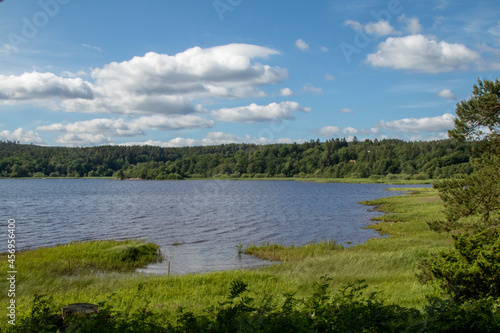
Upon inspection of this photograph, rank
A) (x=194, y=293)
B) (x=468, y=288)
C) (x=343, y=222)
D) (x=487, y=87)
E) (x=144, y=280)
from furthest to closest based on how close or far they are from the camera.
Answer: (x=343, y=222)
(x=487, y=87)
(x=144, y=280)
(x=194, y=293)
(x=468, y=288)

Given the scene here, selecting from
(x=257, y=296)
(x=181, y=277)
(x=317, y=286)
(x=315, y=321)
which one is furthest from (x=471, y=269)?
(x=181, y=277)

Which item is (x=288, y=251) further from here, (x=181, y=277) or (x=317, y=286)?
(x=317, y=286)

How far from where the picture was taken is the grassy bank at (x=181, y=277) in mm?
13641

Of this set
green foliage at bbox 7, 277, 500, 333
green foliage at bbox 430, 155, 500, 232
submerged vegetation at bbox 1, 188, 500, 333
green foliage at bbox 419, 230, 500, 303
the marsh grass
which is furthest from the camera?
the marsh grass

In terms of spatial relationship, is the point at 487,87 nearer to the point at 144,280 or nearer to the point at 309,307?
the point at 309,307

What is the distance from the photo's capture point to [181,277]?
18.9 meters

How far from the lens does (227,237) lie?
39656 millimetres

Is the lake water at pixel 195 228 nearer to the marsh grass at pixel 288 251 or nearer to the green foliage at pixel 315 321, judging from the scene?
the marsh grass at pixel 288 251

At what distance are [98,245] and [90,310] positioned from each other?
936 inches

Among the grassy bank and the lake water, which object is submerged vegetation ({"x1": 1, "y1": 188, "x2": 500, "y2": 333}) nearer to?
the grassy bank

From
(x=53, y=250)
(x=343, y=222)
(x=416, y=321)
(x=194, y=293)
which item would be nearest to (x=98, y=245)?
(x=53, y=250)

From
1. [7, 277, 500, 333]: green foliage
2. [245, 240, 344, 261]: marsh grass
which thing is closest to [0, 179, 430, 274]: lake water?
[245, 240, 344, 261]: marsh grass

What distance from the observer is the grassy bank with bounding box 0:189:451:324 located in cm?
1364

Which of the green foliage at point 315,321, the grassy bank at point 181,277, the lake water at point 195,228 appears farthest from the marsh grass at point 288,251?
the green foliage at point 315,321
